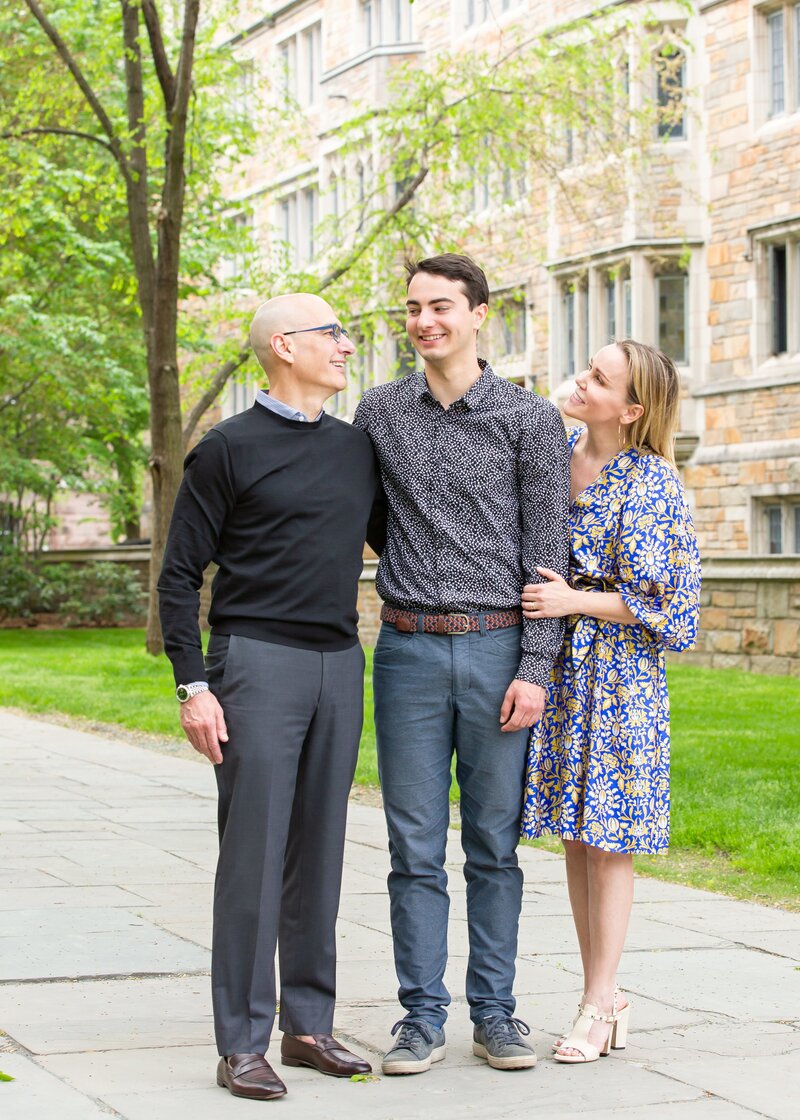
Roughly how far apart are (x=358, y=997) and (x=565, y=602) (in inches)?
62.1

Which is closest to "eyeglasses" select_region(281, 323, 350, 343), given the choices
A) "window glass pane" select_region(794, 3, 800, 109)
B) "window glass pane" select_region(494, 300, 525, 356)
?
"window glass pane" select_region(794, 3, 800, 109)

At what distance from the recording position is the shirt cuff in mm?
4527

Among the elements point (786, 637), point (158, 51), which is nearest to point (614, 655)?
point (786, 637)

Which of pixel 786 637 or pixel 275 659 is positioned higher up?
pixel 275 659

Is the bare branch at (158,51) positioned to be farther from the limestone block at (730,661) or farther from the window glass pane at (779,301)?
the window glass pane at (779,301)

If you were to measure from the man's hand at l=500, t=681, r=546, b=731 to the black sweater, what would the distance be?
494 mm

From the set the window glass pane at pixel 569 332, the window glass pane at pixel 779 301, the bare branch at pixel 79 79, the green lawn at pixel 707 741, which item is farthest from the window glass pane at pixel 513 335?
the bare branch at pixel 79 79

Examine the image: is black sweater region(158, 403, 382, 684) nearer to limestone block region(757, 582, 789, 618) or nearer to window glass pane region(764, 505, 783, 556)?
limestone block region(757, 582, 789, 618)

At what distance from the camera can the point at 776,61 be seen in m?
22.7

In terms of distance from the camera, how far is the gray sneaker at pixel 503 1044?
4.48 m

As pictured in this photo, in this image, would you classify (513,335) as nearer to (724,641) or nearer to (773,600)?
(724,641)

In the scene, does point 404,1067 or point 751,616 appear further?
point 751,616

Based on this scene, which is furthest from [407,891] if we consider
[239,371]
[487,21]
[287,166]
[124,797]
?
[287,166]

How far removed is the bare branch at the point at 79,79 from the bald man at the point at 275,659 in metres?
14.7
